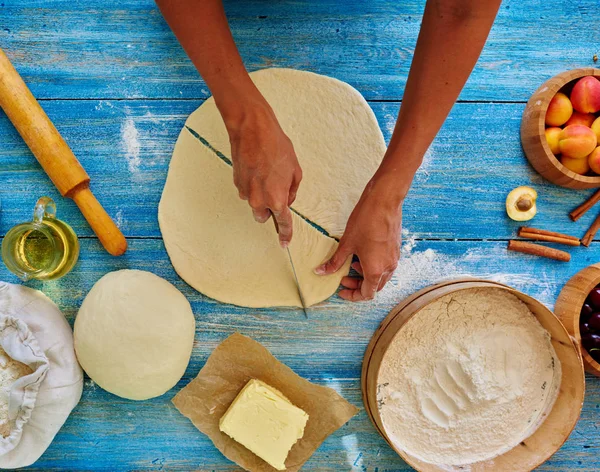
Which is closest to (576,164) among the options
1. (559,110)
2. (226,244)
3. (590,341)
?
(559,110)

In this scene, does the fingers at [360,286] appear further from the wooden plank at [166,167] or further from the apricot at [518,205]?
the apricot at [518,205]

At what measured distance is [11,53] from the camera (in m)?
1.32

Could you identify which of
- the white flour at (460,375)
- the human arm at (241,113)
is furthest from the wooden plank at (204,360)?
the human arm at (241,113)

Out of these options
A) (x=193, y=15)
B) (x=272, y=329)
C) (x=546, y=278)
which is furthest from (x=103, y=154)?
(x=546, y=278)

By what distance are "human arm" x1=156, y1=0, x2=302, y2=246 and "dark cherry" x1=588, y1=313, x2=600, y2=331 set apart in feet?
2.95

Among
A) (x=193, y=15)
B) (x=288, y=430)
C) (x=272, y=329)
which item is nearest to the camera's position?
(x=193, y=15)

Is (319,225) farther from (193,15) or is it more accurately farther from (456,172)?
(193,15)

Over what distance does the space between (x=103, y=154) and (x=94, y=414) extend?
719mm

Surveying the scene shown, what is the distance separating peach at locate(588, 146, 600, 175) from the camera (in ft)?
4.07

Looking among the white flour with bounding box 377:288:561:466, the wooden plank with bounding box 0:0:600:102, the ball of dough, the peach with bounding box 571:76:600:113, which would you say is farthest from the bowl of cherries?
the ball of dough

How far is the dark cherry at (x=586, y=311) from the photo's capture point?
127cm

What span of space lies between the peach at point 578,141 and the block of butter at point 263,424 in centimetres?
101

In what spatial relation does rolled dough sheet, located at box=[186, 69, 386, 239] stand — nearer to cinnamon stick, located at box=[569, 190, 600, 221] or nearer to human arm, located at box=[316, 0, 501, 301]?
human arm, located at box=[316, 0, 501, 301]

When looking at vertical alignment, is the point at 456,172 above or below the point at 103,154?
below
